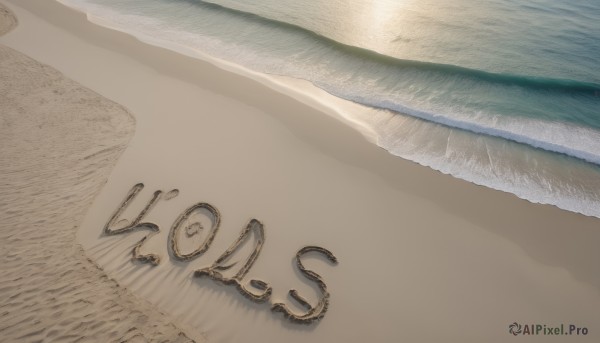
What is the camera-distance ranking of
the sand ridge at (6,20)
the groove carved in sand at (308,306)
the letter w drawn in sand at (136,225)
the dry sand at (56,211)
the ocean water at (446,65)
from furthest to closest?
the sand ridge at (6,20) → the ocean water at (446,65) → the letter w drawn in sand at (136,225) → the groove carved in sand at (308,306) → the dry sand at (56,211)

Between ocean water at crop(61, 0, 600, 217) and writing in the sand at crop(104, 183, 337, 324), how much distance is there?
12.3ft

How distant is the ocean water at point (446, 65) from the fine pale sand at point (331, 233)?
3.17 ft

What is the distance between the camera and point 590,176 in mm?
7355

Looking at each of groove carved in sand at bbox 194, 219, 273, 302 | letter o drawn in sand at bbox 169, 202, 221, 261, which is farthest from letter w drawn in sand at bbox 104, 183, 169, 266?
groove carved in sand at bbox 194, 219, 273, 302

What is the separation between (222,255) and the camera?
5.66 metres

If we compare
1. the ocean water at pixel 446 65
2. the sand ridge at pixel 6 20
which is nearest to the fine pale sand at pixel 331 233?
the ocean water at pixel 446 65

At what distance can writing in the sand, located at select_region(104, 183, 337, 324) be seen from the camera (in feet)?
16.8

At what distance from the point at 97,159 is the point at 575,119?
12157 mm

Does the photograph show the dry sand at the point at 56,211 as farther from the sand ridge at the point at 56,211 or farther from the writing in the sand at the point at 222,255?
the writing in the sand at the point at 222,255

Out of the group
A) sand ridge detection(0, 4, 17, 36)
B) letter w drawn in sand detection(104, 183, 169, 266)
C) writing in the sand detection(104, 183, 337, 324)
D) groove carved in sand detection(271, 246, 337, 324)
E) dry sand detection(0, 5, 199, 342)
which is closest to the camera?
dry sand detection(0, 5, 199, 342)

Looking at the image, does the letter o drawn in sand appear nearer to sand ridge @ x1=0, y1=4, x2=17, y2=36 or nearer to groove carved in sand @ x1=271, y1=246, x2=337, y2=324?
groove carved in sand @ x1=271, y1=246, x2=337, y2=324

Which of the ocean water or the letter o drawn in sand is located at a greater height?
the ocean water

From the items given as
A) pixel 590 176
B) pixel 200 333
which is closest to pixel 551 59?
pixel 590 176

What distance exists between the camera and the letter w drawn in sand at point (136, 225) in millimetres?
5594
